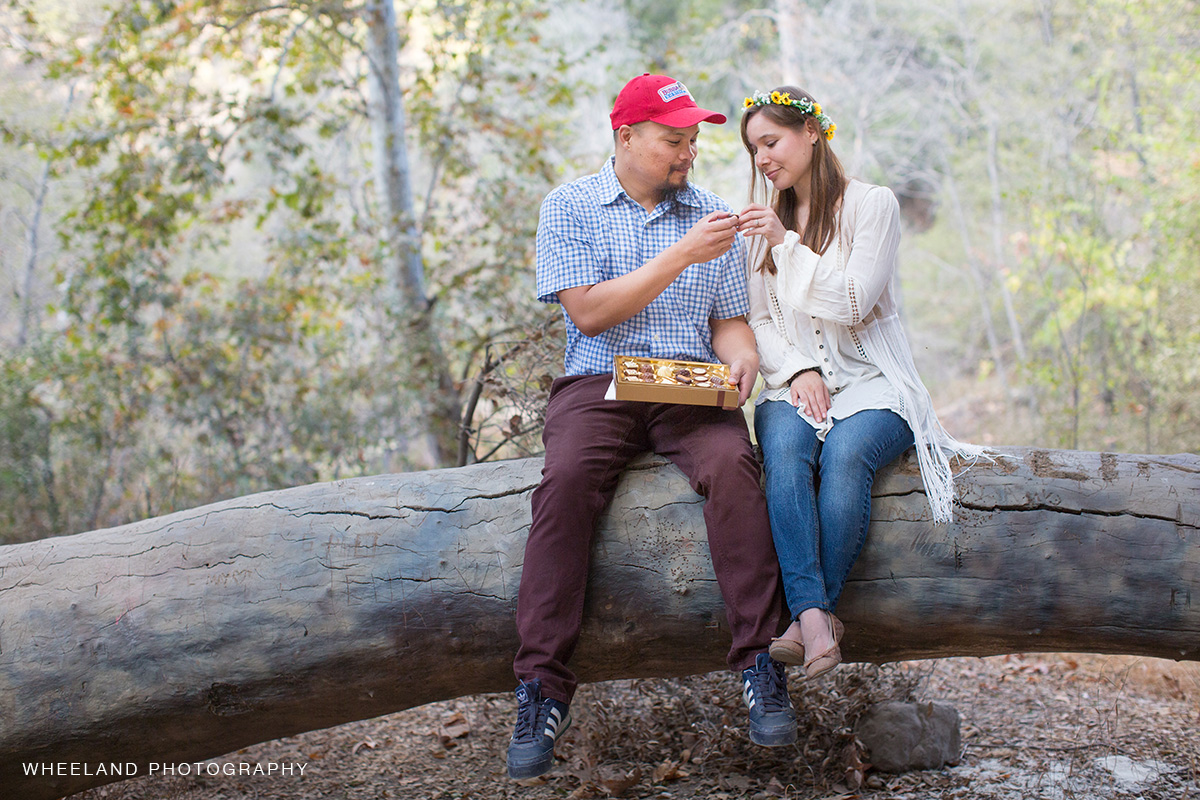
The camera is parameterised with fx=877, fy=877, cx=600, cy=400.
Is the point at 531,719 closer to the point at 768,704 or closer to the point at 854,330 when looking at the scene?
the point at 768,704

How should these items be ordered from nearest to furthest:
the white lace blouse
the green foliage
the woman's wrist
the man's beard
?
the white lace blouse → the woman's wrist → the man's beard → the green foliage

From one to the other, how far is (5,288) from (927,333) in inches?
594

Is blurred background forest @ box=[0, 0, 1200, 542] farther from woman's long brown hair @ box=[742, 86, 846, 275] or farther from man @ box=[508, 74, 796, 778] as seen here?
woman's long brown hair @ box=[742, 86, 846, 275]

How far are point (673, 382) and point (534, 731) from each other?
1023 millimetres

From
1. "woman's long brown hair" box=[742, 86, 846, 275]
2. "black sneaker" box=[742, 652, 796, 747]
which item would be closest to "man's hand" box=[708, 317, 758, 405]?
"woman's long brown hair" box=[742, 86, 846, 275]

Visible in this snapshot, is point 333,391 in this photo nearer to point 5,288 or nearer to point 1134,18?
point 1134,18

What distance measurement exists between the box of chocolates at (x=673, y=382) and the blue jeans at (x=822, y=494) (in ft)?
0.69

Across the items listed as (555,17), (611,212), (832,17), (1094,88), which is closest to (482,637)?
(611,212)

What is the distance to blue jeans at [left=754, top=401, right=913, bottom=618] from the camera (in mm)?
2395

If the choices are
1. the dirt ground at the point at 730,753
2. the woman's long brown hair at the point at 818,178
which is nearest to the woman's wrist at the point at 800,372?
the woman's long brown hair at the point at 818,178

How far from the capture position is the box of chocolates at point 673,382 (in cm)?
249

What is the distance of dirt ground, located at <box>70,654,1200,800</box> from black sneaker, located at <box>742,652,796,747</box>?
73 cm

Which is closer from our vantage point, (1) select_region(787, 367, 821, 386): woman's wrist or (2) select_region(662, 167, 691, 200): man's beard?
(1) select_region(787, 367, 821, 386): woman's wrist

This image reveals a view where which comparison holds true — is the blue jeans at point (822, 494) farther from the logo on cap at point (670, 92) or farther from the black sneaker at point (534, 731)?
the logo on cap at point (670, 92)
